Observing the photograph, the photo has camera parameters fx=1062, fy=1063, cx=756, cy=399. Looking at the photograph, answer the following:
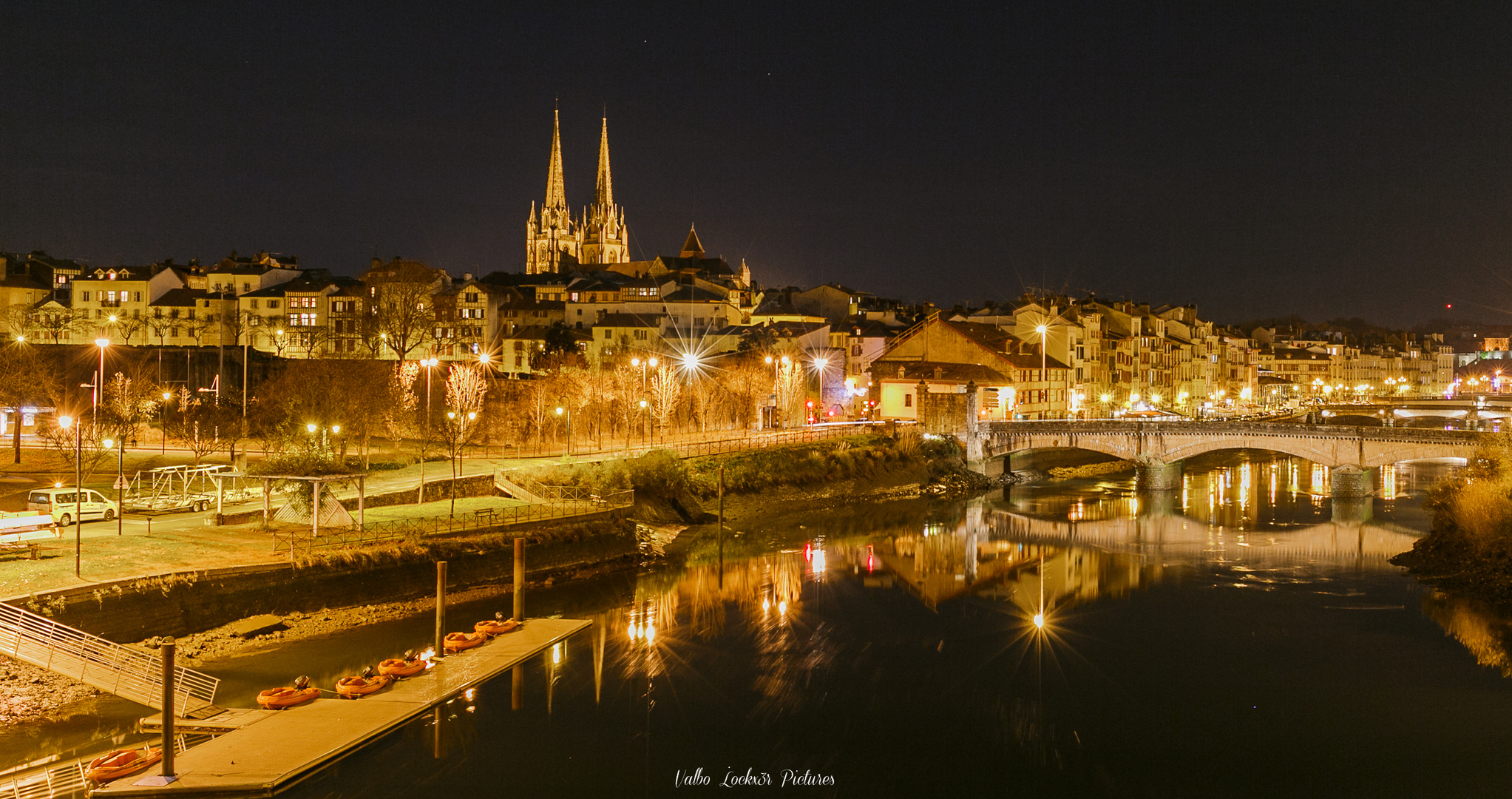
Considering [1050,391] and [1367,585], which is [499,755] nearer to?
[1367,585]

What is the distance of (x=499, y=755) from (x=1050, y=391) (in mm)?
61765

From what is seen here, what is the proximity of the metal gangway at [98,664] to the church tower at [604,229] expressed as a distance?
12470cm

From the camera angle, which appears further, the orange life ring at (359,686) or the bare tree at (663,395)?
the bare tree at (663,395)

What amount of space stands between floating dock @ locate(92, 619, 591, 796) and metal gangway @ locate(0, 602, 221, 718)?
1.35 meters

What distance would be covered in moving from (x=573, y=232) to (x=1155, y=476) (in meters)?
110

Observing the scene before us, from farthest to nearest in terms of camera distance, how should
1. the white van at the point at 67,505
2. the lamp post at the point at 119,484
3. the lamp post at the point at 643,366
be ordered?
the lamp post at the point at 643,366 → the white van at the point at 67,505 → the lamp post at the point at 119,484

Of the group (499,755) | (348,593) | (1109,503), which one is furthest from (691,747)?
(1109,503)

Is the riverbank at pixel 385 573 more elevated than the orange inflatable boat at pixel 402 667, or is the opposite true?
the riverbank at pixel 385 573

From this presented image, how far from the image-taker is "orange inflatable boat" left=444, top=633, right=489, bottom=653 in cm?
2277

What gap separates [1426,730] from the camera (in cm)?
1942

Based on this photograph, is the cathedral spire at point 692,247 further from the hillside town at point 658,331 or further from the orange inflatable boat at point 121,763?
the orange inflatable boat at point 121,763

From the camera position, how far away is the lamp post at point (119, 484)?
26.5 m

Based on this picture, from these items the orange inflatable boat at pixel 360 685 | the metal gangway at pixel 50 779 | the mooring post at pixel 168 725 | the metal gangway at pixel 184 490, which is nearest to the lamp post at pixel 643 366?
the metal gangway at pixel 184 490

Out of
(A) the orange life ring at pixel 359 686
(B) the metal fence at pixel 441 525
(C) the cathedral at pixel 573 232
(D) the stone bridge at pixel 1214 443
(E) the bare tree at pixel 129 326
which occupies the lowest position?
(A) the orange life ring at pixel 359 686
